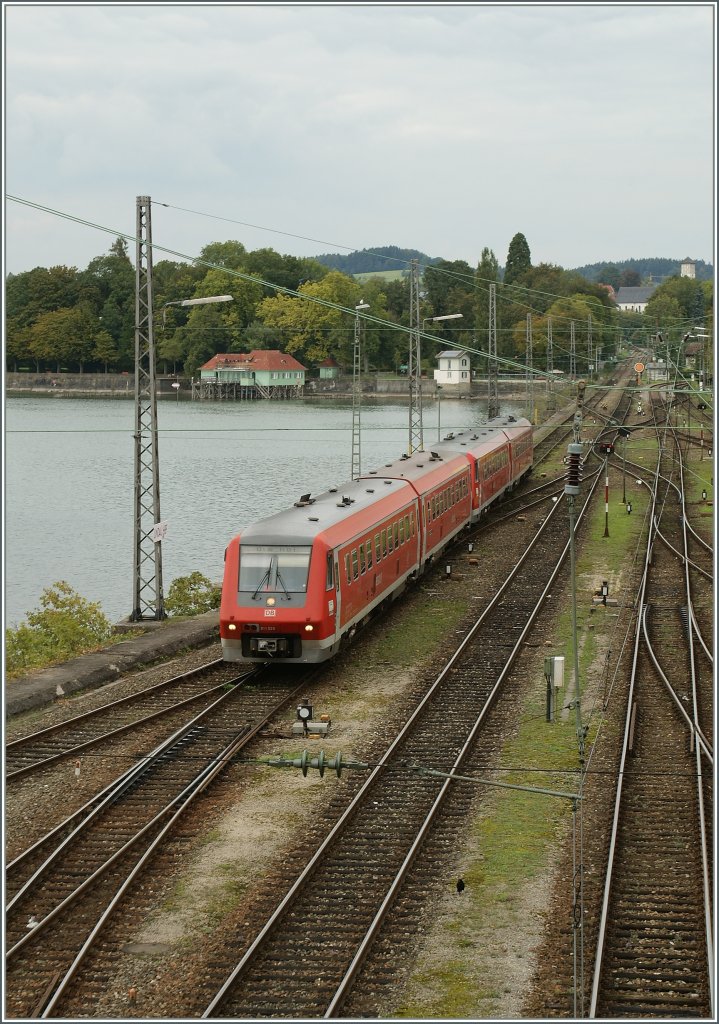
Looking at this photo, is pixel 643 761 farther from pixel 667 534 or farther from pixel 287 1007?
pixel 667 534

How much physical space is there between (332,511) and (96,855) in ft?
35.2

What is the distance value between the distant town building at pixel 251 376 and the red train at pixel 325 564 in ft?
270

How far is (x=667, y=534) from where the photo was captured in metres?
41.1

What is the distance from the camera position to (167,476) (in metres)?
73.9

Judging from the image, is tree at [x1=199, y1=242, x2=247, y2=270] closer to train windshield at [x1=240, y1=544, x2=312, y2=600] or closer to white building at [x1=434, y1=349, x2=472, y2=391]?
white building at [x1=434, y1=349, x2=472, y2=391]

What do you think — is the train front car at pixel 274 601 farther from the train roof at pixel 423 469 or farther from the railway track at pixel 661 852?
the train roof at pixel 423 469

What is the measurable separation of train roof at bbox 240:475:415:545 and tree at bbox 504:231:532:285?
150 meters

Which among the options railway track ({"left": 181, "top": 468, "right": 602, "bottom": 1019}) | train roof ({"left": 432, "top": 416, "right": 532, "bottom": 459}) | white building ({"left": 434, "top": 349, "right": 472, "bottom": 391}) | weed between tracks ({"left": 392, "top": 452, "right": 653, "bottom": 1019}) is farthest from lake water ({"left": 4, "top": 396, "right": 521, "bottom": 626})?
weed between tracks ({"left": 392, "top": 452, "right": 653, "bottom": 1019})

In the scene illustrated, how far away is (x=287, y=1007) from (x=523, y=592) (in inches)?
786

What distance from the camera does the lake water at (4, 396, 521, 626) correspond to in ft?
152

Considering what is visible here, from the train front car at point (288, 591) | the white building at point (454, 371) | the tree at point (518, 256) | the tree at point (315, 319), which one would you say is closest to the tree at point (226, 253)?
the tree at point (315, 319)

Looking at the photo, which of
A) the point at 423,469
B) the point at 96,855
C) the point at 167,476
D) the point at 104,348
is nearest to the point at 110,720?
the point at 96,855

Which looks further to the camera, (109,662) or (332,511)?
(332,511)

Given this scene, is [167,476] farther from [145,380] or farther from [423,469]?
[145,380]
